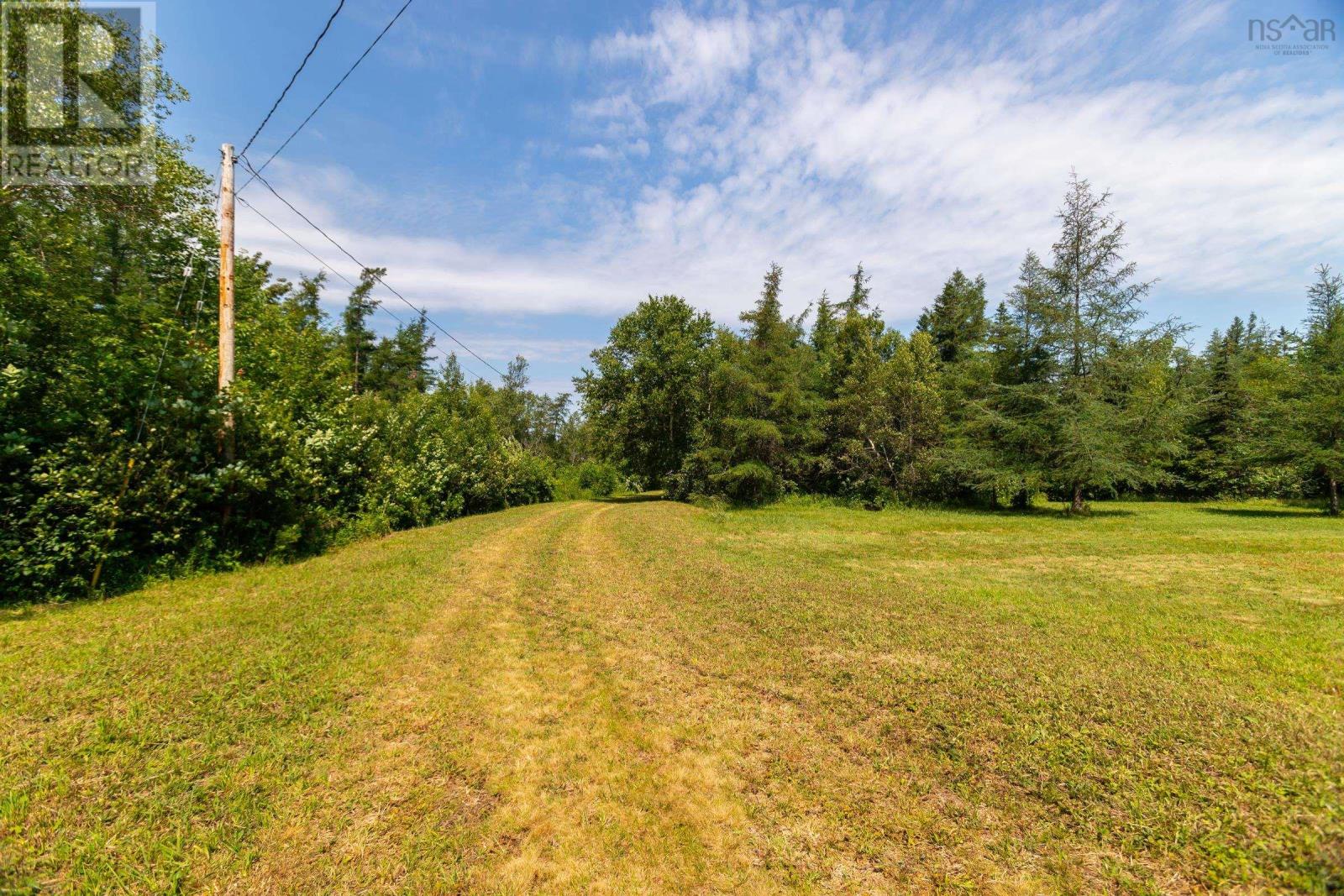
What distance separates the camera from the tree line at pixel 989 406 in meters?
21.0

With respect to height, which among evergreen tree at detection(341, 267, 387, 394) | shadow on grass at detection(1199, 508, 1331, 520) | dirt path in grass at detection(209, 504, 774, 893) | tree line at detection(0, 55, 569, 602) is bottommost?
dirt path in grass at detection(209, 504, 774, 893)

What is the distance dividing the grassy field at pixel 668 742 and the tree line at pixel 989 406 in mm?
16604

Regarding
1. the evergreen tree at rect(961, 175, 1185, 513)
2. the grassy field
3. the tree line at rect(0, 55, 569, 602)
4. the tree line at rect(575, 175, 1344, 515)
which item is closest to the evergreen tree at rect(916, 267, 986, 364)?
the tree line at rect(575, 175, 1344, 515)

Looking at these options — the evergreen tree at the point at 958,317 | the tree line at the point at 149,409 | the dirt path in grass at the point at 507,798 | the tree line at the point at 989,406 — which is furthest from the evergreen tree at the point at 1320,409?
the tree line at the point at 149,409

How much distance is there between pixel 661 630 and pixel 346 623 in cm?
406

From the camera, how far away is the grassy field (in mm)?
2656

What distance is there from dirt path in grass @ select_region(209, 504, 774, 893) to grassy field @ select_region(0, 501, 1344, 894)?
0.02 metres

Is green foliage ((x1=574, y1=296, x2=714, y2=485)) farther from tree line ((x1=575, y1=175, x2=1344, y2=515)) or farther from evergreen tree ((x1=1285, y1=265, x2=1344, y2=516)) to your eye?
evergreen tree ((x1=1285, y1=265, x2=1344, y2=516))

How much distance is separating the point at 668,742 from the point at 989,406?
27.3 meters

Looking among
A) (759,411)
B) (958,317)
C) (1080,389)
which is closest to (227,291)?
(759,411)

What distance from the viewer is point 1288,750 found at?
341cm

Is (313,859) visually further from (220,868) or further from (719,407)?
(719,407)

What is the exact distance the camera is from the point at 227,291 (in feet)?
27.8

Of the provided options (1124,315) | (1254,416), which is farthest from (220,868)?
(1254,416)
